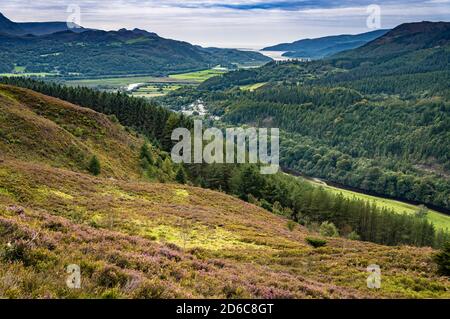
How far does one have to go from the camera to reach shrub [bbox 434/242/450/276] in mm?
21484

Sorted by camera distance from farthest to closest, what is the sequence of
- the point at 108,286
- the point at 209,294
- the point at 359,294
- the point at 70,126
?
the point at 70,126, the point at 359,294, the point at 209,294, the point at 108,286

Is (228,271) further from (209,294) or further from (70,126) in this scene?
(70,126)

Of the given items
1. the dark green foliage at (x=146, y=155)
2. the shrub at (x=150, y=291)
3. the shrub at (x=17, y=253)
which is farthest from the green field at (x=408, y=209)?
the shrub at (x=17, y=253)

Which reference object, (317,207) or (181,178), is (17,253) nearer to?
(181,178)

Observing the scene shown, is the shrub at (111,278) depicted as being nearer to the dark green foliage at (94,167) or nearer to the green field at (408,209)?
the dark green foliage at (94,167)

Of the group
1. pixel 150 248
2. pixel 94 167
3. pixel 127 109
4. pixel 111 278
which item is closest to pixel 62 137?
pixel 94 167

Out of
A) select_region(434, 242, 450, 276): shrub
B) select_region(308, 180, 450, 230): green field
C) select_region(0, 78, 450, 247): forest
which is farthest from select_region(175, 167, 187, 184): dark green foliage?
select_region(308, 180, 450, 230): green field

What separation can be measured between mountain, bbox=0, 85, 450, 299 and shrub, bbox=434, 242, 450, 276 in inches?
22.5

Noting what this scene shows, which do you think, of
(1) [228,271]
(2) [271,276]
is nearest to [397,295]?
(2) [271,276]

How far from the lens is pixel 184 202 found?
4603 cm

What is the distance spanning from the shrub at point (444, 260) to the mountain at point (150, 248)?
1.88 feet

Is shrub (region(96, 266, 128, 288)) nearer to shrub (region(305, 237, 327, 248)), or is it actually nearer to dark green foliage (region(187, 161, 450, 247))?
shrub (region(305, 237, 327, 248))

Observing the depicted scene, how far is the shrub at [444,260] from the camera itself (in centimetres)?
2148
